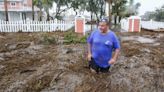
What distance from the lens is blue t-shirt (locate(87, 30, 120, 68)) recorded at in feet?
15.0

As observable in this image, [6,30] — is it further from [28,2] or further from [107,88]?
[28,2]

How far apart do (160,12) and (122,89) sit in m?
36.1

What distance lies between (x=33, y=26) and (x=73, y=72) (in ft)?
37.6

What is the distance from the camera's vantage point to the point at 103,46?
4.64 m

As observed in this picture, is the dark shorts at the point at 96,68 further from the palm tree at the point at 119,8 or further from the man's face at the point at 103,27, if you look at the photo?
the palm tree at the point at 119,8

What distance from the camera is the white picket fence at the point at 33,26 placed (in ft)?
55.0

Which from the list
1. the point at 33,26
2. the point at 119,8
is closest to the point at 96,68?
the point at 33,26

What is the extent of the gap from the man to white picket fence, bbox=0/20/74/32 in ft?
39.4

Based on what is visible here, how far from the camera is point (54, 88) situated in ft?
16.4

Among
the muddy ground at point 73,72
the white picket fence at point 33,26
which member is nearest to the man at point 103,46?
the muddy ground at point 73,72

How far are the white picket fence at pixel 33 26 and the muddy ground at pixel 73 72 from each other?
8.06 metres

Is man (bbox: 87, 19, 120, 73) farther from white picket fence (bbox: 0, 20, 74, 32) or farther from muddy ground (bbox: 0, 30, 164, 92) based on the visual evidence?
white picket fence (bbox: 0, 20, 74, 32)

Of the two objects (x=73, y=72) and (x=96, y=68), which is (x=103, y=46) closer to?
(x=96, y=68)

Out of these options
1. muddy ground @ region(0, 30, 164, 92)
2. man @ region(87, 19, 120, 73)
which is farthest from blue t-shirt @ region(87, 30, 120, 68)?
muddy ground @ region(0, 30, 164, 92)
